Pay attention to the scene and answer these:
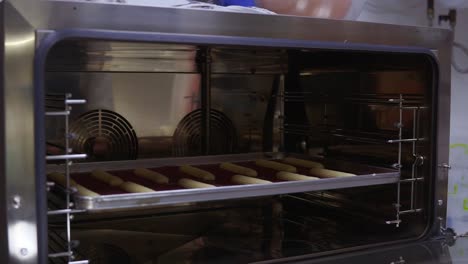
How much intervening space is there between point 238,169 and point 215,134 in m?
0.30

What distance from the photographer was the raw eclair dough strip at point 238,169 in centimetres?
130

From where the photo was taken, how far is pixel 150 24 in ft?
2.99

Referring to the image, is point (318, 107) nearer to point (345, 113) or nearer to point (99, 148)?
point (345, 113)

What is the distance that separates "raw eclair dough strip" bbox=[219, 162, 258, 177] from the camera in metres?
1.30

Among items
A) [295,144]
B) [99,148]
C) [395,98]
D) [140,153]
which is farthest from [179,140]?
[395,98]

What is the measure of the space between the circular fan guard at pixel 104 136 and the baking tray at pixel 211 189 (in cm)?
7

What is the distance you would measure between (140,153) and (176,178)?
10.4 inches

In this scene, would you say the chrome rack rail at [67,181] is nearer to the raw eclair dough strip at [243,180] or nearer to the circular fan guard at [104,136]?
the raw eclair dough strip at [243,180]

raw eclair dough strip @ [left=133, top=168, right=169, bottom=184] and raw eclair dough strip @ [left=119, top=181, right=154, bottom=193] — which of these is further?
raw eclair dough strip @ [left=133, top=168, right=169, bottom=184]

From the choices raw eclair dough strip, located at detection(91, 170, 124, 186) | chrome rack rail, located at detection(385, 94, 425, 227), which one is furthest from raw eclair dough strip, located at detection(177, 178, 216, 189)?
chrome rack rail, located at detection(385, 94, 425, 227)

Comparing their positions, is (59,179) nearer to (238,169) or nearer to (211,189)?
(211,189)

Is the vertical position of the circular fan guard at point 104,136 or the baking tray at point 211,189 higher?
the circular fan guard at point 104,136

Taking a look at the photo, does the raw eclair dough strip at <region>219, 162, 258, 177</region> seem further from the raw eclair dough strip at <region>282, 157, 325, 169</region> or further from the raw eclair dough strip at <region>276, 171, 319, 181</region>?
the raw eclair dough strip at <region>282, 157, 325, 169</region>

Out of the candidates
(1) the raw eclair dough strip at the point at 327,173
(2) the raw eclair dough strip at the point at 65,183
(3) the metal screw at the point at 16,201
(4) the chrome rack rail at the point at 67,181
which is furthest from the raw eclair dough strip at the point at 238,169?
(3) the metal screw at the point at 16,201
